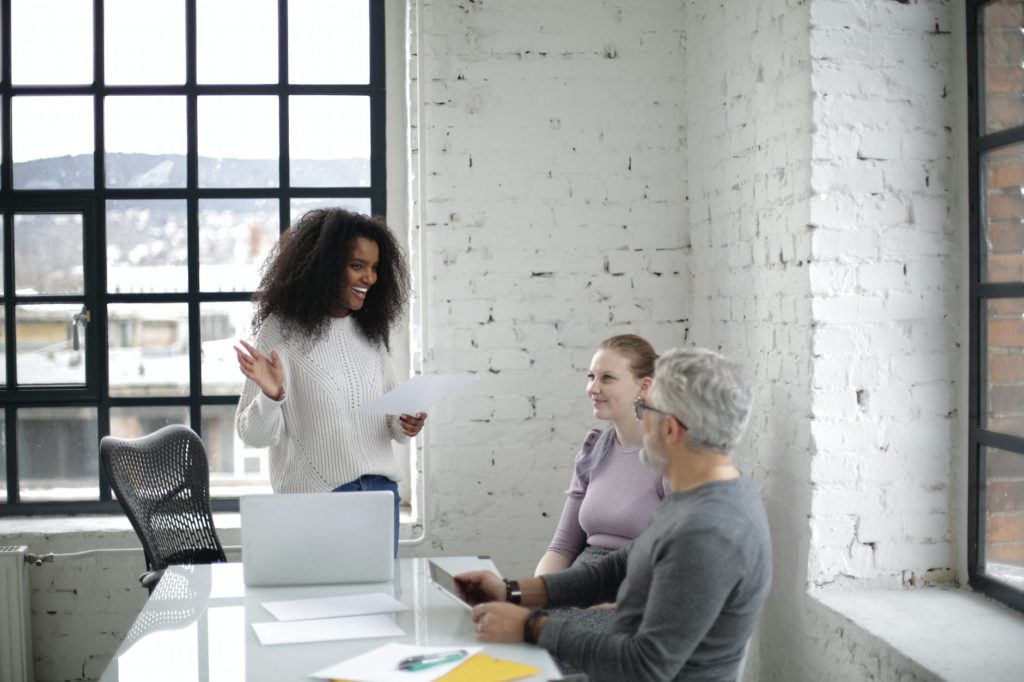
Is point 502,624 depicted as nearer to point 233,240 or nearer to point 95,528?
point 95,528

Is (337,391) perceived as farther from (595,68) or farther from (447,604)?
(595,68)

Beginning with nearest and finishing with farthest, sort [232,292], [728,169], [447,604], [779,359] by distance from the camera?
1. [447,604]
2. [779,359]
3. [728,169]
4. [232,292]

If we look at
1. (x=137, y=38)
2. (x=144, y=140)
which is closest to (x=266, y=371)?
(x=144, y=140)

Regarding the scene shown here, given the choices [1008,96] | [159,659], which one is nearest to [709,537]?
[159,659]

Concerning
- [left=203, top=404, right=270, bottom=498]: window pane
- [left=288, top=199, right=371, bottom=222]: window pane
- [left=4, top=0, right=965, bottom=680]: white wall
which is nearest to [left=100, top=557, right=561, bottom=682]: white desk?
[left=4, top=0, right=965, bottom=680]: white wall

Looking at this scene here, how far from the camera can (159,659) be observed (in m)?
2.14

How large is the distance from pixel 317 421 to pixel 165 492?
2.07 feet

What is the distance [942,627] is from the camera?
2.69 metres

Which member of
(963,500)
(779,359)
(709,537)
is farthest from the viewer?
(779,359)

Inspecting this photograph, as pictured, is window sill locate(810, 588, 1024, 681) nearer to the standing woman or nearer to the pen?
the pen

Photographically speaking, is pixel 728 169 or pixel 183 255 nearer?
pixel 728 169

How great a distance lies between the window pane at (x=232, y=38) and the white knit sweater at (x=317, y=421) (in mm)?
1468

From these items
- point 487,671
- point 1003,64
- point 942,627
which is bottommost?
point 942,627

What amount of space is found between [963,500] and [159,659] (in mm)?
2131
